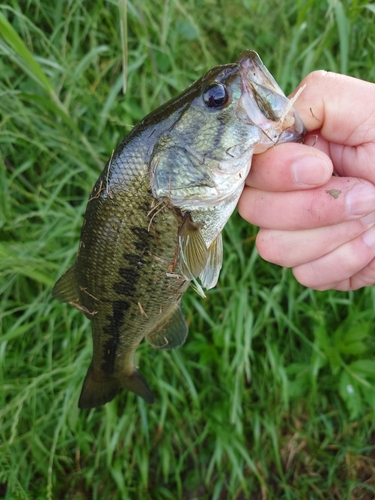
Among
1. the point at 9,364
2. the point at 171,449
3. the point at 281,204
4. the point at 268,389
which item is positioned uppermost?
the point at 281,204

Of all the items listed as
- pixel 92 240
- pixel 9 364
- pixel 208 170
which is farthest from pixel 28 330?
pixel 208 170

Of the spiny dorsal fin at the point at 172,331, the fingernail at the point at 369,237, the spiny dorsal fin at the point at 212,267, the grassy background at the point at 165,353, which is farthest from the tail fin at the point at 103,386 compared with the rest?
the fingernail at the point at 369,237

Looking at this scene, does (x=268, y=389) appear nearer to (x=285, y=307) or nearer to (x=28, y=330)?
(x=285, y=307)

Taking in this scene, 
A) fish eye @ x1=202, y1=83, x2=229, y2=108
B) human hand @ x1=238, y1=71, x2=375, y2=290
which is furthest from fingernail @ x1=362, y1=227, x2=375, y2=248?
fish eye @ x1=202, y1=83, x2=229, y2=108

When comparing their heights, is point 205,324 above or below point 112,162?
below

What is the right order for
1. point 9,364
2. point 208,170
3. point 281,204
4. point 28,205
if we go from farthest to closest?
point 28,205 < point 9,364 < point 281,204 < point 208,170

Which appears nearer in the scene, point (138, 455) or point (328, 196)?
point (328, 196)
